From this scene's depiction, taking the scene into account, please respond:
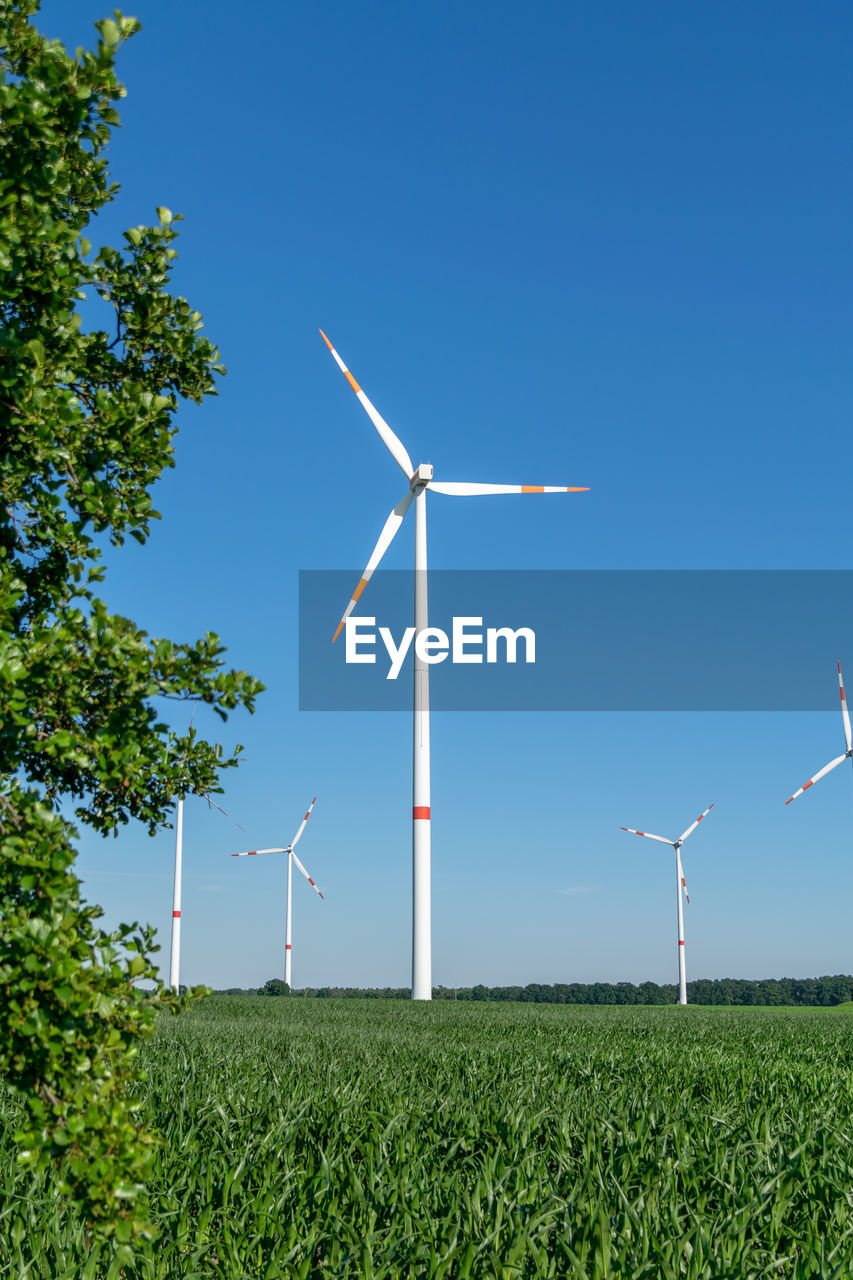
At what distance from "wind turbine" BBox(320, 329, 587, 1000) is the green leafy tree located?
116 ft

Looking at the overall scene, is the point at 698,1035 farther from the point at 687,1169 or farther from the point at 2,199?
the point at 2,199

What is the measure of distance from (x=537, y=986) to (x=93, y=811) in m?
115

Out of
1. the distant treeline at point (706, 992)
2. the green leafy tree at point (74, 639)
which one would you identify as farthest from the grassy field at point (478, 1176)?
the distant treeline at point (706, 992)

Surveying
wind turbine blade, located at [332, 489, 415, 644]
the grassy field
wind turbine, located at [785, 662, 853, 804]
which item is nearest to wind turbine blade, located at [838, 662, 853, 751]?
wind turbine, located at [785, 662, 853, 804]

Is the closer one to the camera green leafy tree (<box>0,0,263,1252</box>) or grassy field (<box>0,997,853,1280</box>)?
green leafy tree (<box>0,0,263,1252</box>)

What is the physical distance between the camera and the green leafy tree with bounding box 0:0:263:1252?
14.2ft

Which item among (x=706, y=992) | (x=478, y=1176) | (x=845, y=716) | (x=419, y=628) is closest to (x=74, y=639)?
(x=478, y=1176)

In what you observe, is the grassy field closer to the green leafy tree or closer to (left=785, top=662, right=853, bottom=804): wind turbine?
the green leafy tree

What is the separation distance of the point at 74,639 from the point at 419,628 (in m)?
38.5

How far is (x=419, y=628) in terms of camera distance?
43.6m

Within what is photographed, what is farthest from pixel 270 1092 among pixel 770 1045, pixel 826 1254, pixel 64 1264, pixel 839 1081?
pixel 770 1045

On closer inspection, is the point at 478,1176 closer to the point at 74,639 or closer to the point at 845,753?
the point at 74,639

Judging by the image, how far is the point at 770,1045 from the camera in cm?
1838

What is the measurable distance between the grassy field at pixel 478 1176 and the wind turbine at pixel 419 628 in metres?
28.4
